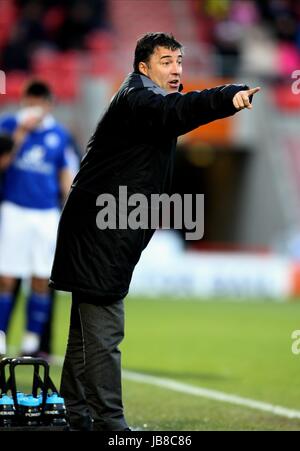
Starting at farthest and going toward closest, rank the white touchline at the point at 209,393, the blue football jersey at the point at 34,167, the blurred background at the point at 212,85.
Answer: the blurred background at the point at 212,85 → the blue football jersey at the point at 34,167 → the white touchline at the point at 209,393

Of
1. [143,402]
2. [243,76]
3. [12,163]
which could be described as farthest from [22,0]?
[143,402]

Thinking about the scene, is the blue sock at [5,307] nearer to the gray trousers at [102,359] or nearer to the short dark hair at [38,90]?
the short dark hair at [38,90]

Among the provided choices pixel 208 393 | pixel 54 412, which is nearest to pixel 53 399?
pixel 54 412

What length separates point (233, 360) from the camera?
10.6 metres

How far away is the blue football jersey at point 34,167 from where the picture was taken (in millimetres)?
10008

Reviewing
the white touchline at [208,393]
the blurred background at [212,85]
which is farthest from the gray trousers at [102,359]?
the blurred background at [212,85]

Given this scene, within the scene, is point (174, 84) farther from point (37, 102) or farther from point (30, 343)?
point (30, 343)

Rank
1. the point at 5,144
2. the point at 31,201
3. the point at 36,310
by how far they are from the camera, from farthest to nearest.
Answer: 1. the point at 36,310
2. the point at 31,201
3. the point at 5,144

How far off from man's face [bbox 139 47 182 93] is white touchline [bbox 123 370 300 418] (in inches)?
95.0

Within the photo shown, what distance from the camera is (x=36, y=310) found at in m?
10.1

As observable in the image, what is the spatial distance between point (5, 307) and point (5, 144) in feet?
4.59

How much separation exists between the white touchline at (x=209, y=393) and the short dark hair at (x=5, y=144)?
209 centimetres

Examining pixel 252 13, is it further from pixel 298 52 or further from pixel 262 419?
pixel 262 419

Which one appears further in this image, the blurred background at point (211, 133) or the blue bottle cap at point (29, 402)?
the blurred background at point (211, 133)
